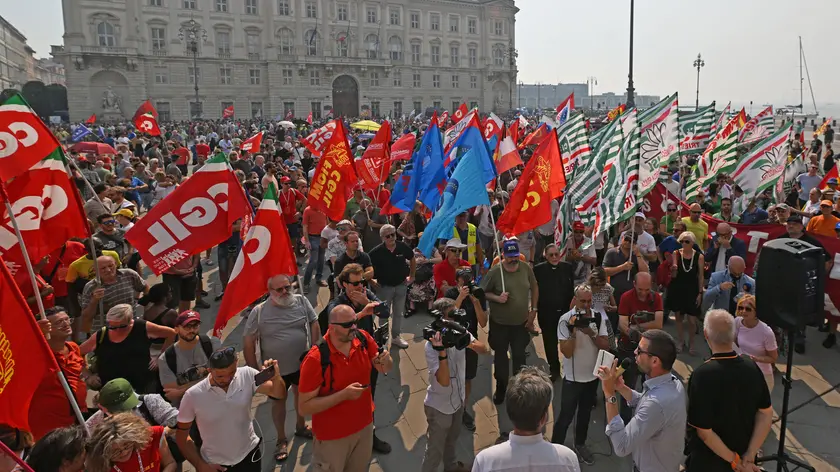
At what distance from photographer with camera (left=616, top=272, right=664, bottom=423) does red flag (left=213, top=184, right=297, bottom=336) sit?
2981mm

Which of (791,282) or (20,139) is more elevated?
(20,139)

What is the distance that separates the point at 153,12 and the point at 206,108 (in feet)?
31.1

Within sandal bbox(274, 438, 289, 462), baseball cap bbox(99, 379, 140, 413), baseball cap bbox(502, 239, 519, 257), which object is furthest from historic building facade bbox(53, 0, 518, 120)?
baseball cap bbox(99, 379, 140, 413)

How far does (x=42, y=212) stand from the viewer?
16.1 ft

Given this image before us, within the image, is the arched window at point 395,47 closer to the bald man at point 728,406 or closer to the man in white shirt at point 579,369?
the man in white shirt at point 579,369

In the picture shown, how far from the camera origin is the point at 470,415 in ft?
16.5

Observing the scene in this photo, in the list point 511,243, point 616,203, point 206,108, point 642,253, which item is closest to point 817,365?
point 642,253

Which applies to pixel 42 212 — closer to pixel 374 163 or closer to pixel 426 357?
pixel 426 357

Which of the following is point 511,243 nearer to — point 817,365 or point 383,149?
point 817,365

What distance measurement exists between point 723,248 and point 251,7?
56.2 meters

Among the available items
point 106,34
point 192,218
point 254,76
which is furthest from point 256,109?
point 192,218

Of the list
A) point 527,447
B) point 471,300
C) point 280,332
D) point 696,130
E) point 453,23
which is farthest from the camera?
point 453,23

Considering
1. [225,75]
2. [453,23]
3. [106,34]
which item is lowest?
[225,75]

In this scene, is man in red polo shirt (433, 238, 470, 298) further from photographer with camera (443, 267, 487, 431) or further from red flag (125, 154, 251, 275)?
red flag (125, 154, 251, 275)
